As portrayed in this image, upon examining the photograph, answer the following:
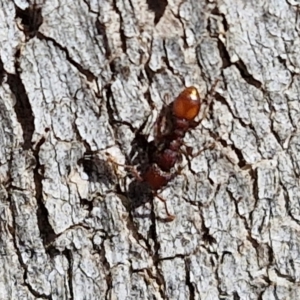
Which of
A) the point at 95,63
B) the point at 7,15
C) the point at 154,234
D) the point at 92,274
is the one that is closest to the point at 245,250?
the point at 154,234

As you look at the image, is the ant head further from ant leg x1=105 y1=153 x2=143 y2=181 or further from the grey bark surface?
ant leg x1=105 y1=153 x2=143 y2=181

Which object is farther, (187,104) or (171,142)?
(171,142)

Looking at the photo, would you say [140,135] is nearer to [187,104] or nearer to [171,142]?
[171,142]

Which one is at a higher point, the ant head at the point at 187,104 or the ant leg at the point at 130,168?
the ant head at the point at 187,104

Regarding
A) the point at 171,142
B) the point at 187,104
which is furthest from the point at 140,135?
the point at 187,104

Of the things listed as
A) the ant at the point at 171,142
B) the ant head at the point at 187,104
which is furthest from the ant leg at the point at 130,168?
the ant head at the point at 187,104

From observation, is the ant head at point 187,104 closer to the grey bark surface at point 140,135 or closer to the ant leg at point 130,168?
the grey bark surface at point 140,135

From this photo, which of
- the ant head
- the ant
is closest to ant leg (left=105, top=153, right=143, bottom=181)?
the ant
